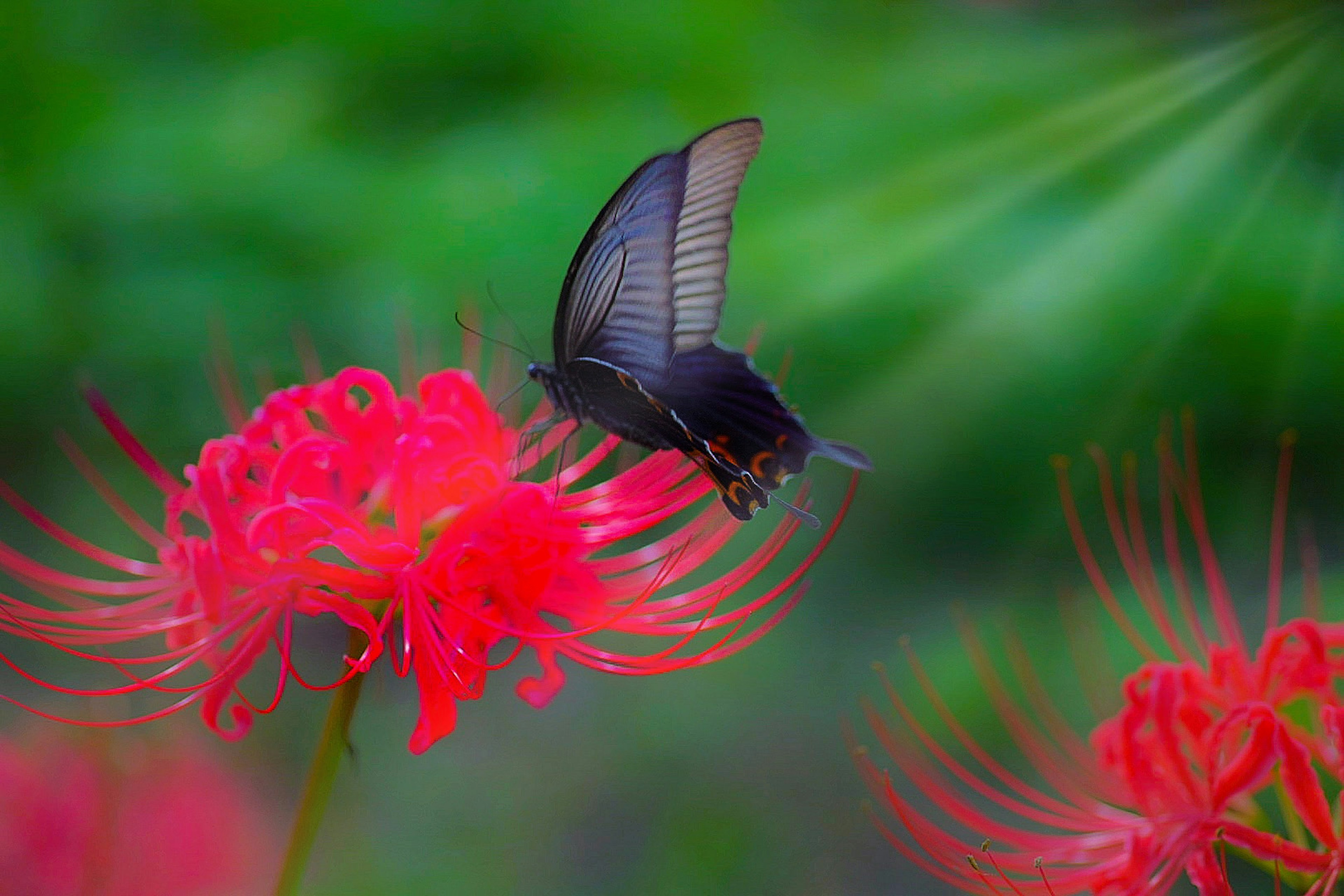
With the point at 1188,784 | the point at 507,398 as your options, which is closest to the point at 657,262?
the point at 507,398

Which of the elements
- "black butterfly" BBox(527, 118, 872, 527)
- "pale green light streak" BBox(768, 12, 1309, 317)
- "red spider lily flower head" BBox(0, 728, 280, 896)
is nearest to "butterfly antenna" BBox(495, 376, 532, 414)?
"black butterfly" BBox(527, 118, 872, 527)

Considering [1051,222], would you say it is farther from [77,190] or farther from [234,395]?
[77,190]

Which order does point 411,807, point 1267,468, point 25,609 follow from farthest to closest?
point 1267,468
point 411,807
point 25,609

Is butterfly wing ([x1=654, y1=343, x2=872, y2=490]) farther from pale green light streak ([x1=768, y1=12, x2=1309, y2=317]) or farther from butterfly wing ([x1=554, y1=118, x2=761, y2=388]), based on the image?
pale green light streak ([x1=768, y1=12, x2=1309, y2=317])

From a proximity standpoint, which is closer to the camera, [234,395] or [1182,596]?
[1182,596]

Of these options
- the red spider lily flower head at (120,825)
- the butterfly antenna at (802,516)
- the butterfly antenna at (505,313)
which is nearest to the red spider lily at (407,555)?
the butterfly antenna at (802,516)

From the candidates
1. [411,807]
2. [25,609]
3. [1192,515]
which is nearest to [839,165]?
[1192,515]

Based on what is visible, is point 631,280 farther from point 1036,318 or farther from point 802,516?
point 1036,318
